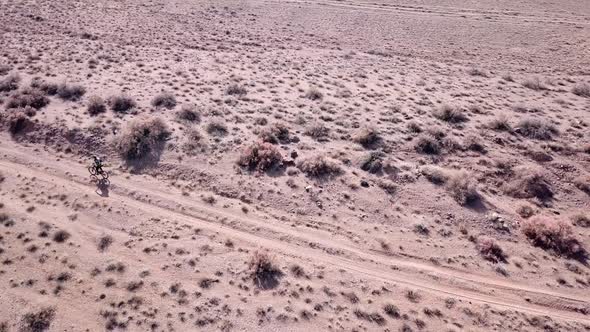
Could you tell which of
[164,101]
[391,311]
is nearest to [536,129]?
[391,311]

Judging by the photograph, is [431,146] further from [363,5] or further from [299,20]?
[363,5]

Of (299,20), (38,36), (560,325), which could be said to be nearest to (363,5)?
(299,20)

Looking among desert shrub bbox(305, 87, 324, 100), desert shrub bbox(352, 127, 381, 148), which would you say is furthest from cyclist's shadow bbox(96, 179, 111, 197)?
desert shrub bbox(305, 87, 324, 100)

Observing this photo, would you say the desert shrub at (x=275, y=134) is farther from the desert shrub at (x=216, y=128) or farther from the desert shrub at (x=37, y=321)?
the desert shrub at (x=37, y=321)

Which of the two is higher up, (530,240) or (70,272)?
(530,240)

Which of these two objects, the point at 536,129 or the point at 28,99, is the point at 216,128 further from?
the point at 536,129

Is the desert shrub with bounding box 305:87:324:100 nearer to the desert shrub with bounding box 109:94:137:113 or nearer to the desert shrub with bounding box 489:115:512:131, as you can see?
the desert shrub with bounding box 489:115:512:131
